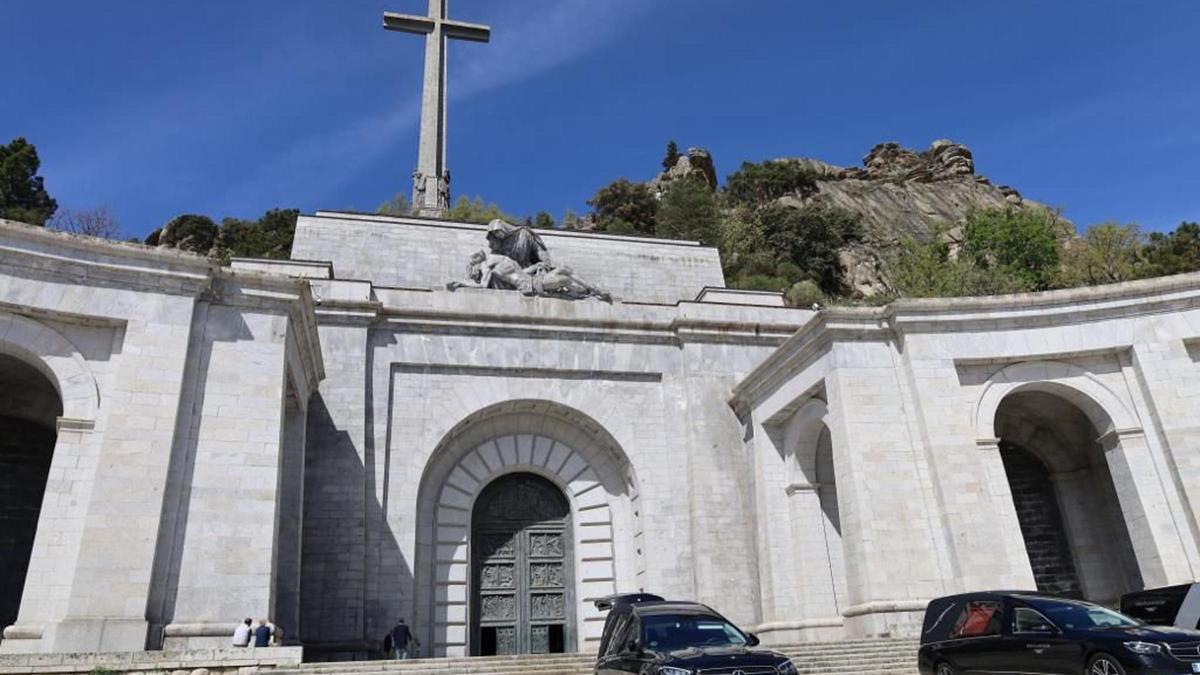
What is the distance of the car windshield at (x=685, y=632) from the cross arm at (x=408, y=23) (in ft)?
107

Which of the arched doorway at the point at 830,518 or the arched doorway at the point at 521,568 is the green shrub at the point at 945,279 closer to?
the arched doorway at the point at 830,518

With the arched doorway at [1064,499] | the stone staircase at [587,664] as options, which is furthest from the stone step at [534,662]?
the arched doorway at [1064,499]

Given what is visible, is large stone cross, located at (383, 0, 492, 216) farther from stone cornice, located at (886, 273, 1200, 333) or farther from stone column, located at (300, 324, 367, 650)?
stone cornice, located at (886, 273, 1200, 333)

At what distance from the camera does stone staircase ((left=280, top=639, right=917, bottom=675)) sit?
41.4 feet

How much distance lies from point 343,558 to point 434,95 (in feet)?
78.4

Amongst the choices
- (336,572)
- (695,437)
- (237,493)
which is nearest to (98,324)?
(237,493)

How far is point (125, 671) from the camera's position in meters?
10.9

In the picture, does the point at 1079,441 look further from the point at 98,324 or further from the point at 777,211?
the point at 777,211

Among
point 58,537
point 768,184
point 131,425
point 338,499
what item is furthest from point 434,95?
point 768,184

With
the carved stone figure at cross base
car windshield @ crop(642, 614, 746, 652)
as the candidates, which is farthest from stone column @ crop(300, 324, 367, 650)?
car windshield @ crop(642, 614, 746, 652)

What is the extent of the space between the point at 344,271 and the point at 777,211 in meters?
41.0

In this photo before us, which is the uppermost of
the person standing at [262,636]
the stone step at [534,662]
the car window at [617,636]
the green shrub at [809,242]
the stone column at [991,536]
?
the green shrub at [809,242]

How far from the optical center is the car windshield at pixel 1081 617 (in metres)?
8.47

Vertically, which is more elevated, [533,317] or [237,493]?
[533,317]
